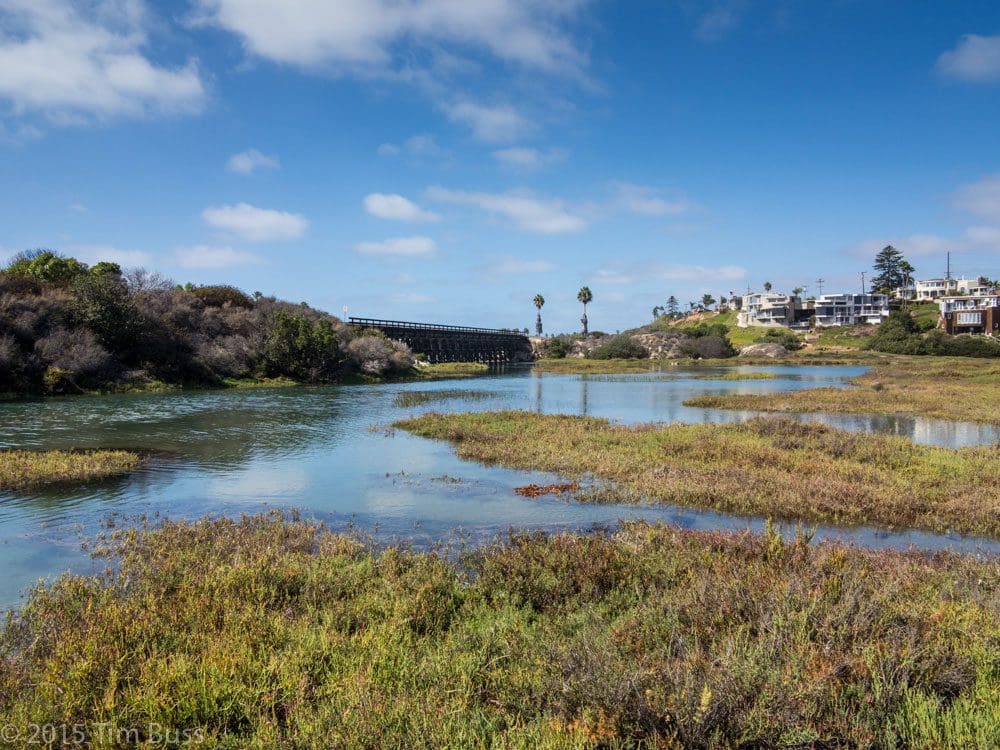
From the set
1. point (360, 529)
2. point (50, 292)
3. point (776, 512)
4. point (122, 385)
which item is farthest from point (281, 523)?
point (50, 292)

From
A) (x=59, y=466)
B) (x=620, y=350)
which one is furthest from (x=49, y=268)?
(x=620, y=350)

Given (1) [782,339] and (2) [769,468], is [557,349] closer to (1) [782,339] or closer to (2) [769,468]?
(1) [782,339]

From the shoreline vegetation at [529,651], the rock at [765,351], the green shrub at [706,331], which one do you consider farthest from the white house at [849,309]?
the shoreline vegetation at [529,651]

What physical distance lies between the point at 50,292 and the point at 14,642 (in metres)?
61.3

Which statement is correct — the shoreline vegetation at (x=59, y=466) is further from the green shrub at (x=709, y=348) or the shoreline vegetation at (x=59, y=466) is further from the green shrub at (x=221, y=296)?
the green shrub at (x=709, y=348)

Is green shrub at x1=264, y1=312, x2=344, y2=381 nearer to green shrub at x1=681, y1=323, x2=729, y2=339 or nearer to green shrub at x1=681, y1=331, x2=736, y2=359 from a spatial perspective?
green shrub at x1=681, y1=331, x2=736, y2=359

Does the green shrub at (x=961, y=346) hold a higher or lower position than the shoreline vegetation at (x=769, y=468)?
higher

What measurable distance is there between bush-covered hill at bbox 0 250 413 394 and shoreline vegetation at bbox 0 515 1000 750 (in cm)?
4925

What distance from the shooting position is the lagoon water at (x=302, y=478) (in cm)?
1454

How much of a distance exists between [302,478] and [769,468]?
53.0 feet

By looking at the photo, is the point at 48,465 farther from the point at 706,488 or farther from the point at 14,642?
the point at 706,488

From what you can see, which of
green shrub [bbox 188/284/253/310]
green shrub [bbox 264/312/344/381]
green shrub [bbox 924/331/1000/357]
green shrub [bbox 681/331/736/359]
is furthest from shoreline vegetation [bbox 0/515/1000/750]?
green shrub [bbox 681/331/736/359]

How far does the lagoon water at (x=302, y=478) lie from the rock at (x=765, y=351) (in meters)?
106

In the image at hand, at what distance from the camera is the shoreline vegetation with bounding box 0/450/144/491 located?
19.6 metres
